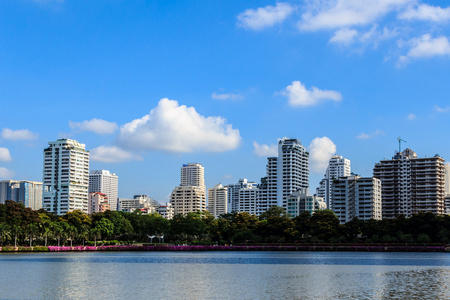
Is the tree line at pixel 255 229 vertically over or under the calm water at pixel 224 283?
over

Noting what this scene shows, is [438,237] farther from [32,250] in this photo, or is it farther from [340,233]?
[32,250]

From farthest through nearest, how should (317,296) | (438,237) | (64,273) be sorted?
(438,237)
(64,273)
(317,296)

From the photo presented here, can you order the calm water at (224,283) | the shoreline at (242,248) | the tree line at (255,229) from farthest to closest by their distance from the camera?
the tree line at (255,229) → the shoreline at (242,248) → the calm water at (224,283)

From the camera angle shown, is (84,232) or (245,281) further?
(84,232)

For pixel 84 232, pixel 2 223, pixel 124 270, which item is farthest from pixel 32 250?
pixel 124 270

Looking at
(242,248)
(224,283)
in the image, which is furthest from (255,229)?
(224,283)

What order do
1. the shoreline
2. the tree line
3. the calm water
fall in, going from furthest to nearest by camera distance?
1. the tree line
2. the shoreline
3. the calm water

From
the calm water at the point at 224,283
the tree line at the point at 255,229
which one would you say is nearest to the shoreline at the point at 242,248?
the tree line at the point at 255,229

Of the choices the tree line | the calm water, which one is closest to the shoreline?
the tree line

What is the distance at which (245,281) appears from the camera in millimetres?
63469

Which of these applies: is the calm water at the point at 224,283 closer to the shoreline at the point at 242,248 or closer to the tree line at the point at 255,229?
the shoreline at the point at 242,248

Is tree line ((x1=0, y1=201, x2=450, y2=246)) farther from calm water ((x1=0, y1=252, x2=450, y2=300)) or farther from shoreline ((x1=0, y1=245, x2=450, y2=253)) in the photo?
calm water ((x1=0, y1=252, x2=450, y2=300))

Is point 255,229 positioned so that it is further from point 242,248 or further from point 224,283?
point 224,283

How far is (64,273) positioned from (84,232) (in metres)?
77.4
